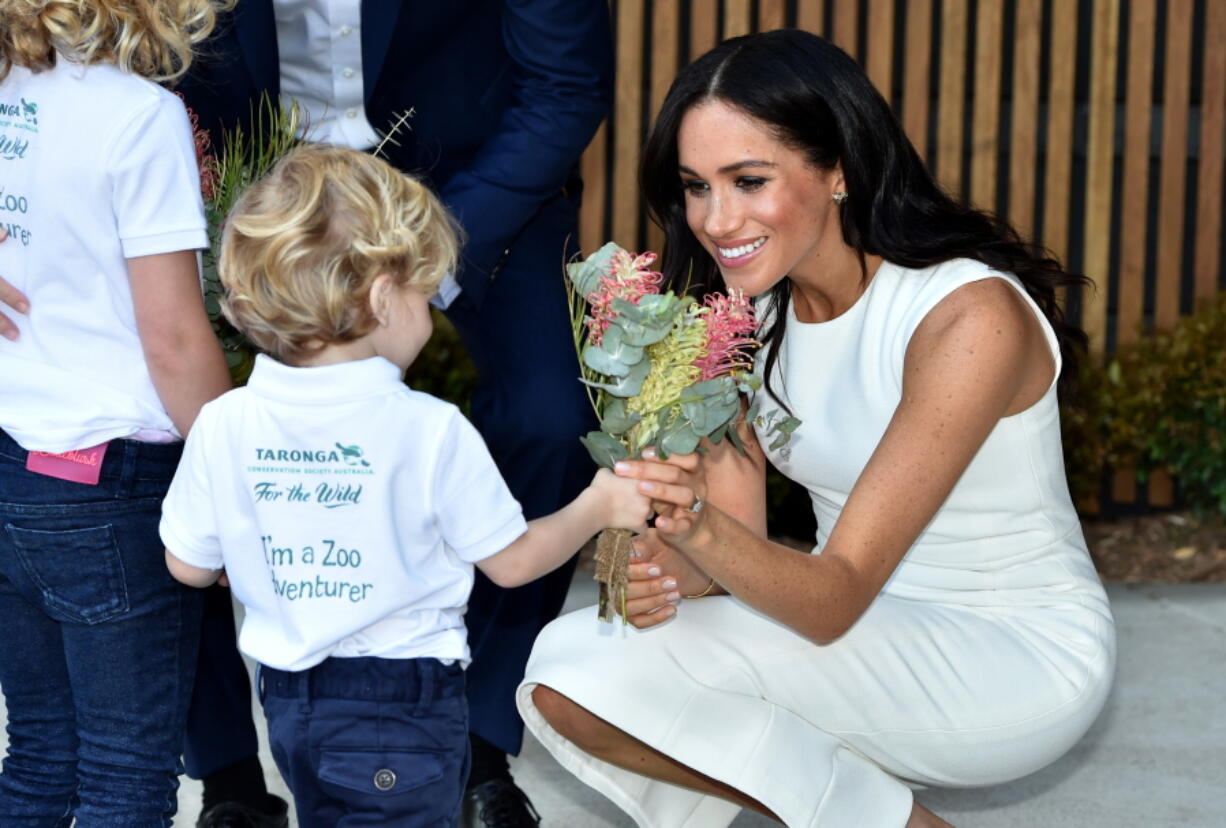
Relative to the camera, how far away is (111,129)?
2525 mm

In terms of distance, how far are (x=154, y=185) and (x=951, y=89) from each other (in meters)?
4.04

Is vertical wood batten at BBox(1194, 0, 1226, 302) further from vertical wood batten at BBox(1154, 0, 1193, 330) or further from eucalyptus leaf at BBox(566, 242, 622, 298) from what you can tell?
eucalyptus leaf at BBox(566, 242, 622, 298)

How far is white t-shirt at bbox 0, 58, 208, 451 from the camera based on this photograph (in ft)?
8.32

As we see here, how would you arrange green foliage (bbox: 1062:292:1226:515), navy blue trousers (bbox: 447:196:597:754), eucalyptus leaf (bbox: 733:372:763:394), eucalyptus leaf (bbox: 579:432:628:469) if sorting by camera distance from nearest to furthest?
1. eucalyptus leaf (bbox: 579:432:628:469)
2. eucalyptus leaf (bbox: 733:372:763:394)
3. navy blue trousers (bbox: 447:196:597:754)
4. green foliage (bbox: 1062:292:1226:515)

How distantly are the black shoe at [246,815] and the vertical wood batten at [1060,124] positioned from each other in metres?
3.65

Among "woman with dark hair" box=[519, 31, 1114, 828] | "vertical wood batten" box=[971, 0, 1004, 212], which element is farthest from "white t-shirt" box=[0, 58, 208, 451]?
"vertical wood batten" box=[971, 0, 1004, 212]

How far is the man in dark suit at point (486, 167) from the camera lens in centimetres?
336

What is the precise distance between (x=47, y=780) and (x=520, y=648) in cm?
107

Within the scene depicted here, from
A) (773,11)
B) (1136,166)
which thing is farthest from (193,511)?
(1136,166)

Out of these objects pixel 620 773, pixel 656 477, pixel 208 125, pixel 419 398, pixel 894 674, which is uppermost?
pixel 208 125

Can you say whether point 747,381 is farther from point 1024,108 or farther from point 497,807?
point 1024,108

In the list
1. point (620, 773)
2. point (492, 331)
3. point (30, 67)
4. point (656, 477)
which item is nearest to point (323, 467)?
point (656, 477)

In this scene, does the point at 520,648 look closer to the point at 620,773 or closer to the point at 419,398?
the point at 620,773

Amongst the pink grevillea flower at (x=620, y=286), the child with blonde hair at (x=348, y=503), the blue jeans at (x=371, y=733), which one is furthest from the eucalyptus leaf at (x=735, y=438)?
the blue jeans at (x=371, y=733)
